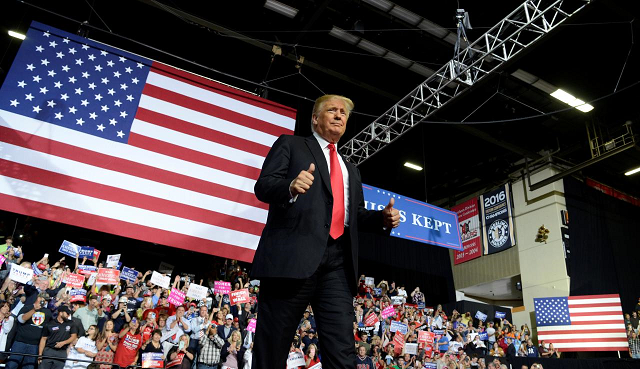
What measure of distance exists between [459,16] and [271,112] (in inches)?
118

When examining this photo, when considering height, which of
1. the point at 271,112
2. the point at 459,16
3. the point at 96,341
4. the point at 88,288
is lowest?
the point at 96,341

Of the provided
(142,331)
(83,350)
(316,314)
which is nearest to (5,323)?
(83,350)

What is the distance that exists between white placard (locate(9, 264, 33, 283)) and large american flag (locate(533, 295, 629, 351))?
9.79 meters

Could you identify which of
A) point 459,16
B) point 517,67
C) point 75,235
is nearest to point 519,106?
point 517,67

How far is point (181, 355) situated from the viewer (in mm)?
5801

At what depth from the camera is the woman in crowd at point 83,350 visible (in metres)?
5.30

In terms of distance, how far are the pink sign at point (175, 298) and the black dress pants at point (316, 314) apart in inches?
219

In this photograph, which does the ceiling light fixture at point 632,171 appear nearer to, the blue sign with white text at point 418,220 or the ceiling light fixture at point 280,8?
the blue sign with white text at point 418,220

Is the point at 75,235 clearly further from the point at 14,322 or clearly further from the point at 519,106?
the point at 519,106

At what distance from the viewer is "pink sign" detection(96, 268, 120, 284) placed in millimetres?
6641

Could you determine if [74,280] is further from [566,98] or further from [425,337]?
[566,98]

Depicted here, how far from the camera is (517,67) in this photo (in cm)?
963

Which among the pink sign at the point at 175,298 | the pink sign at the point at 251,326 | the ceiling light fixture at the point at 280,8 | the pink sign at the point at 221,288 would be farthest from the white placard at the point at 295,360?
the ceiling light fixture at the point at 280,8

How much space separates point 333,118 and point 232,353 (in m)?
5.24
